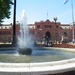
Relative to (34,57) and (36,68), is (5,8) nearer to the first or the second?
(34,57)

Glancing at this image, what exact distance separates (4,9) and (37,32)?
6351 cm

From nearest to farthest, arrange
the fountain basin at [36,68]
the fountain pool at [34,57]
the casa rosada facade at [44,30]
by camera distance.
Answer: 1. the fountain basin at [36,68]
2. the fountain pool at [34,57]
3. the casa rosada facade at [44,30]

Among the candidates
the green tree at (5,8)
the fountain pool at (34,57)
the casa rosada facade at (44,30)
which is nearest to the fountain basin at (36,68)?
the fountain pool at (34,57)

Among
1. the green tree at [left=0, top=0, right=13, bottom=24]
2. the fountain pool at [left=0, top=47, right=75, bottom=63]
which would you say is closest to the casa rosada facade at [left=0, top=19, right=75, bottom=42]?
the green tree at [left=0, top=0, right=13, bottom=24]

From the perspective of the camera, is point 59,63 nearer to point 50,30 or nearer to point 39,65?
point 39,65

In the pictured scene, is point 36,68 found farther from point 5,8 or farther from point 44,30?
point 44,30

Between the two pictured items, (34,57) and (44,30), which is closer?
(34,57)

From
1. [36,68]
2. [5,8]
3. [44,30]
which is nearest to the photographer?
[36,68]

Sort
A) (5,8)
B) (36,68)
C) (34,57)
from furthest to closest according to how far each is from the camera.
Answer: (5,8), (34,57), (36,68)

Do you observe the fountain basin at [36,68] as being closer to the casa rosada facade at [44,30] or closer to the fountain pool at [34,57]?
the fountain pool at [34,57]

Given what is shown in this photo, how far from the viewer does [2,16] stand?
24203 mm

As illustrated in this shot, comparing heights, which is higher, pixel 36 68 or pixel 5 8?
pixel 5 8

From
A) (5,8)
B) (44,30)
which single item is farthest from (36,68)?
(44,30)

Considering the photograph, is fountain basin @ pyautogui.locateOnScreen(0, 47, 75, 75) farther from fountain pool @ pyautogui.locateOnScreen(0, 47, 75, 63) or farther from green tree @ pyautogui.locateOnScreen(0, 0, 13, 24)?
green tree @ pyautogui.locateOnScreen(0, 0, 13, 24)
